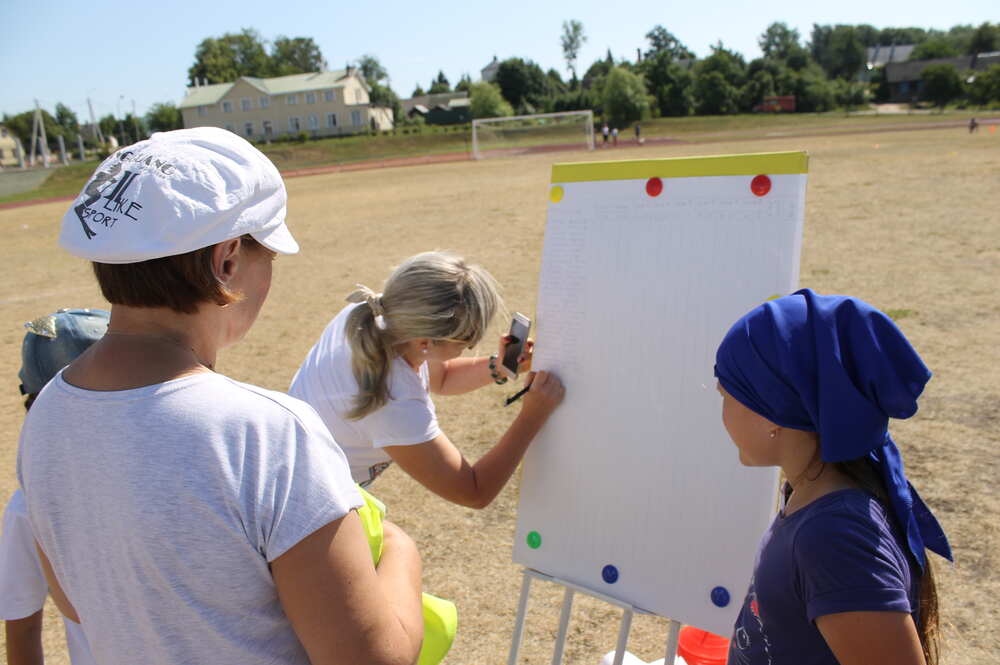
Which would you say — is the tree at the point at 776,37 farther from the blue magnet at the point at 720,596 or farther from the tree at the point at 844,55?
the blue magnet at the point at 720,596

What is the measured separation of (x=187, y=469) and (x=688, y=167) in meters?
1.75

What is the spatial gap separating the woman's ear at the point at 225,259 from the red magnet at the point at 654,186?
4.93 ft

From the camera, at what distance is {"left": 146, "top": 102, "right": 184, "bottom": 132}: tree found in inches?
3132

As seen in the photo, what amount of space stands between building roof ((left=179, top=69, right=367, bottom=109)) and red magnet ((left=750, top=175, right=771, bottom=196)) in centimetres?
7756

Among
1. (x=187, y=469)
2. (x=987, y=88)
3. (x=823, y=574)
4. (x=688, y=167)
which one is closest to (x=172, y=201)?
(x=187, y=469)

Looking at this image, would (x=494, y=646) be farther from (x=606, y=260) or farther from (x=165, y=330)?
(x=165, y=330)

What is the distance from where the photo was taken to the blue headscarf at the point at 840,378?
1360 millimetres

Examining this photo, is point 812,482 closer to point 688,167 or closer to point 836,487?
point 836,487

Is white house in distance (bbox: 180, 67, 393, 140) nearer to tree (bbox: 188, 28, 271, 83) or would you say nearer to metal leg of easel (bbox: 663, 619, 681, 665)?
tree (bbox: 188, 28, 271, 83)

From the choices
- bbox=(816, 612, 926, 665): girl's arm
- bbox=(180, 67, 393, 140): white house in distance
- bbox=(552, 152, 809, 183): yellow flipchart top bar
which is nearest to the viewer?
bbox=(816, 612, 926, 665): girl's arm

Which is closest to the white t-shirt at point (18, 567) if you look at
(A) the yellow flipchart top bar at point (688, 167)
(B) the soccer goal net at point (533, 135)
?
(A) the yellow flipchart top bar at point (688, 167)

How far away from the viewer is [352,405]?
2258mm

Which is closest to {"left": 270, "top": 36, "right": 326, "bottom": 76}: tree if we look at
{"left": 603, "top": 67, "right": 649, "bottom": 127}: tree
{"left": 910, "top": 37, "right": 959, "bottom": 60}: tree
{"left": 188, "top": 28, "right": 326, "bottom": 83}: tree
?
{"left": 188, "top": 28, "right": 326, "bottom": 83}: tree

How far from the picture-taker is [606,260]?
7.88 feet
